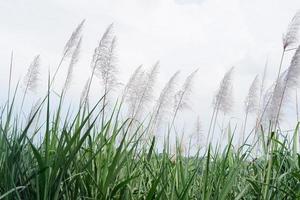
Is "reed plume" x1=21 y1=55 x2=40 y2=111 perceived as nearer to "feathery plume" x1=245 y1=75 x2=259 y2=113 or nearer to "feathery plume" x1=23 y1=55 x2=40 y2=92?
"feathery plume" x1=23 y1=55 x2=40 y2=92

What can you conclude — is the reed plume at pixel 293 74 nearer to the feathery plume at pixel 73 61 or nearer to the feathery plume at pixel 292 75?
the feathery plume at pixel 292 75

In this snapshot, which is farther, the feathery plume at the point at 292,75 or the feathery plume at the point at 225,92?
the feathery plume at the point at 225,92

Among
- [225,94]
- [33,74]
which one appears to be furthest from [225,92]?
[33,74]

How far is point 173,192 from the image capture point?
2307mm

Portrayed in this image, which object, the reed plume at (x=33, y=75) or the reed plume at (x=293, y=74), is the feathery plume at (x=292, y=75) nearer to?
the reed plume at (x=293, y=74)

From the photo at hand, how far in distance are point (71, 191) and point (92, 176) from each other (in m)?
0.15

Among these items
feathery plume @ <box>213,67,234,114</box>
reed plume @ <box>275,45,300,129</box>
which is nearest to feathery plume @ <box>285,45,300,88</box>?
reed plume @ <box>275,45,300,129</box>

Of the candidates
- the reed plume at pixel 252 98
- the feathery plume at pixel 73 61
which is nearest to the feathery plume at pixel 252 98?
the reed plume at pixel 252 98

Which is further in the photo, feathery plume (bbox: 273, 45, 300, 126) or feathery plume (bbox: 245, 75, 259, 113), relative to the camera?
feathery plume (bbox: 245, 75, 259, 113)

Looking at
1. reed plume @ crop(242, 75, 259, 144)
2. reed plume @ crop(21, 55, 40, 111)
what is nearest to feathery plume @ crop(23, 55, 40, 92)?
reed plume @ crop(21, 55, 40, 111)

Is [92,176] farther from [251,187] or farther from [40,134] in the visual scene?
[251,187]

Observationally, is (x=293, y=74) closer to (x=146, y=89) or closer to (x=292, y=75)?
(x=292, y=75)

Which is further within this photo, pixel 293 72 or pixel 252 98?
pixel 252 98

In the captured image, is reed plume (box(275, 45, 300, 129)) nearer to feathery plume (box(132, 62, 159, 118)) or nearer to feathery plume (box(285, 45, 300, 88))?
feathery plume (box(285, 45, 300, 88))
